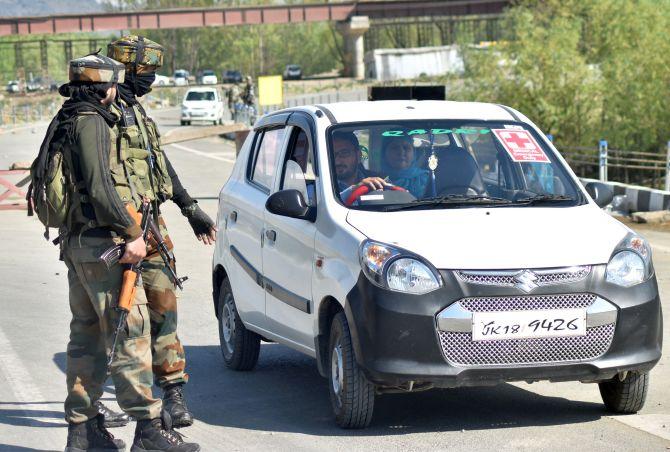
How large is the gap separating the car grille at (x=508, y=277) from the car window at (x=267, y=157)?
2.20 m

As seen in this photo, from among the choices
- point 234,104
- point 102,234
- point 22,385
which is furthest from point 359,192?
point 234,104

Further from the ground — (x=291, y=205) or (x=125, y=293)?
(x=291, y=205)

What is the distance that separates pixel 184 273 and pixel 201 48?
15128 centimetres

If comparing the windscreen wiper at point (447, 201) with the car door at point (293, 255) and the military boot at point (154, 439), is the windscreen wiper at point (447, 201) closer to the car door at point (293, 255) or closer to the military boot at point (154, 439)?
the car door at point (293, 255)

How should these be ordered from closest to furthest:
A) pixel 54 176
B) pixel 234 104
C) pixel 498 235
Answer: pixel 54 176
pixel 498 235
pixel 234 104

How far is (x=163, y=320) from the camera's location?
247 inches

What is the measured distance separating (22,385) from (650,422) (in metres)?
3.74

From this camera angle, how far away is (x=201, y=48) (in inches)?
6403

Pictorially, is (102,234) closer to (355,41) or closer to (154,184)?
(154,184)

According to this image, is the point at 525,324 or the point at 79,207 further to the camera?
the point at 525,324

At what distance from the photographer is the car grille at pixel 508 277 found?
5.89m

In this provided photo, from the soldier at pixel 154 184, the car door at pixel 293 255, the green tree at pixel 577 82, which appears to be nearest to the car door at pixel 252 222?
the car door at pixel 293 255

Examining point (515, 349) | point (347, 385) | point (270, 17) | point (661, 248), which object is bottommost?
point (661, 248)

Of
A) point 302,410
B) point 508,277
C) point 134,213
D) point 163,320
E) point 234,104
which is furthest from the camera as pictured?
point 234,104
